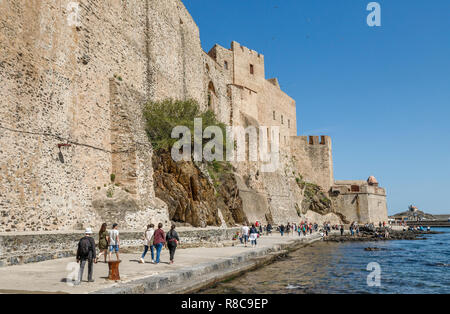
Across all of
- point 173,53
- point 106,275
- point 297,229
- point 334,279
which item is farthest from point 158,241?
point 297,229

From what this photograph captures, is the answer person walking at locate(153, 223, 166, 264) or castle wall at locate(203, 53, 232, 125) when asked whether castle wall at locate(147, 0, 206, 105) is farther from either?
person walking at locate(153, 223, 166, 264)

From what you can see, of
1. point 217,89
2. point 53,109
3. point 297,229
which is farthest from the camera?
point 297,229

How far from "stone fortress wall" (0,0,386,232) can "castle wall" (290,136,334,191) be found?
81.0 ft

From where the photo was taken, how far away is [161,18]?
22281 millimetres

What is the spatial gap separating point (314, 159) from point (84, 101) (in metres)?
37.4

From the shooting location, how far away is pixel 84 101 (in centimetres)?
1506

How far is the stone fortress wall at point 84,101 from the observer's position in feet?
37.9

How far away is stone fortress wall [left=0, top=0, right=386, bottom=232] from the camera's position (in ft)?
37.9

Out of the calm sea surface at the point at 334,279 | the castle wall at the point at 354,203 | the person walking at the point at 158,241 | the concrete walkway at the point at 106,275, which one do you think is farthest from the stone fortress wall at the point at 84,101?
the castle wall at the point at 354,203

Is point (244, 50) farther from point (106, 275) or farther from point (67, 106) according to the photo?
point (106, 275)

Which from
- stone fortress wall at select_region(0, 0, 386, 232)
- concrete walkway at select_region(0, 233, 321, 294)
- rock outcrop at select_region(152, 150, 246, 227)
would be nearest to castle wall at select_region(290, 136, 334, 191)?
stone fortress wall at select_region(0, 0, 386, 232)

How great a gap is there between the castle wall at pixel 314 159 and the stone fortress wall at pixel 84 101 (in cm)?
2468
